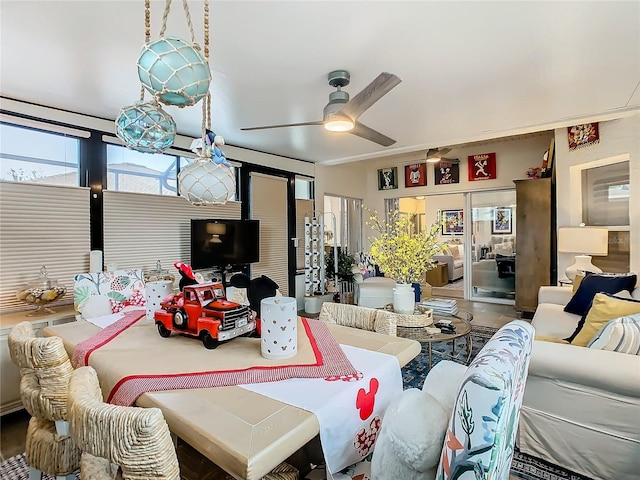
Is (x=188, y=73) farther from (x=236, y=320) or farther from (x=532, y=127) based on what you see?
(x=532, y=127)

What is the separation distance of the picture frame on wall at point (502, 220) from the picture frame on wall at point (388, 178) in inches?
76.4

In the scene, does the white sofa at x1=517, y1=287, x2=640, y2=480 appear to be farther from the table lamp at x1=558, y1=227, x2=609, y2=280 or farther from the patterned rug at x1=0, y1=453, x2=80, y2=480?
the patterned rug at x1=0, y1=453, x2=80, y2=480

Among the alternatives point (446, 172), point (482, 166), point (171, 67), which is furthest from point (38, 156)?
point (482, 166)

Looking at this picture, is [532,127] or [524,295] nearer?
[532,127]

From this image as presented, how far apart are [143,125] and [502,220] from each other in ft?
19.8

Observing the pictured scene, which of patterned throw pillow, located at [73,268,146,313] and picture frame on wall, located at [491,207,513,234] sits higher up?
picture frame on wall, located at [491,207,513,234]

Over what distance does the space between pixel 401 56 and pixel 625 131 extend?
2.83 m

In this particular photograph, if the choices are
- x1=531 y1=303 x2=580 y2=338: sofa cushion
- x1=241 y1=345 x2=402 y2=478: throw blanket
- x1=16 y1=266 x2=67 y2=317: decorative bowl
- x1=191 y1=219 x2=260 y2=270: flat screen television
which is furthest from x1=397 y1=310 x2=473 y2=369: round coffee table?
x1=16 y1=266 x2=67 y2=317: decorative bowl

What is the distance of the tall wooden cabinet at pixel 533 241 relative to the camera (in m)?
4.71

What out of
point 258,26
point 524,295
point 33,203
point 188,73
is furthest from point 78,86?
point 524,295

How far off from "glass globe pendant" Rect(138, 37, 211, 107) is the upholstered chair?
1.23 metres

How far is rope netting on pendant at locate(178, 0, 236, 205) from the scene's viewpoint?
151 centimetres

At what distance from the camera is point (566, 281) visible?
161 inches

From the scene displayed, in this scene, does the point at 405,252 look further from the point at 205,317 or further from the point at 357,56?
the point at 205,317
